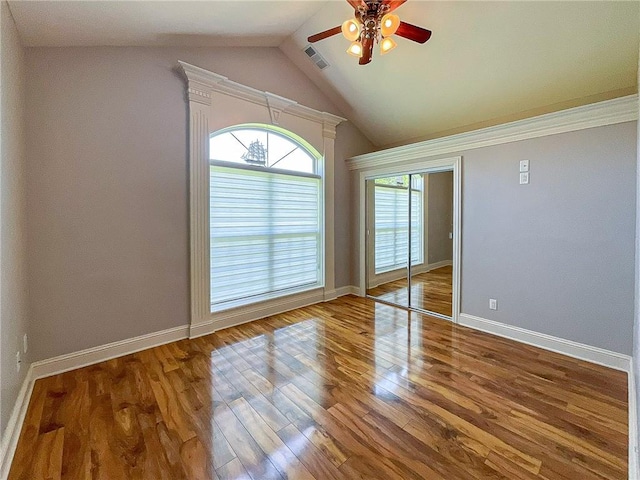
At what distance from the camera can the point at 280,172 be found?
3756mm

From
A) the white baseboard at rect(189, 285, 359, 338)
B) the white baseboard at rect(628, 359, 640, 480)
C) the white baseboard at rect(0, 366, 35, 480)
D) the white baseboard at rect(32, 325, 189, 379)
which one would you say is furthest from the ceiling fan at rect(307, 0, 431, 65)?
the white baseboard at rect(0, 366, 35, 480)

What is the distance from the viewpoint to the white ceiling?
220cm

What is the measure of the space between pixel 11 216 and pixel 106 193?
787 mm

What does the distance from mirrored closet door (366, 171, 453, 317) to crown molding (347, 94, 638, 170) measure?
343 millimetres

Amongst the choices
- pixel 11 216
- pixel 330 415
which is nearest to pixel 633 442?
pixel 330 415

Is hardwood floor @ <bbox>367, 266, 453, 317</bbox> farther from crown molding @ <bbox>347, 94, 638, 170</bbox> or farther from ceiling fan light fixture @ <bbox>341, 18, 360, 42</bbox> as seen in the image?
ceiling fan light fixture @ <bbox>341, 18, 360, 42</bbox>

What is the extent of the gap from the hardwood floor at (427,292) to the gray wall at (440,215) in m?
0.25

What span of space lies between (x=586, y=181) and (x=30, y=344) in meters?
4.97

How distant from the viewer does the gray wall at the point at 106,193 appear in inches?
88.7

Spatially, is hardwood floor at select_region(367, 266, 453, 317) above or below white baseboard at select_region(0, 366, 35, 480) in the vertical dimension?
above

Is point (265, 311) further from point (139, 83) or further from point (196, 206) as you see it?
point (139, 83)

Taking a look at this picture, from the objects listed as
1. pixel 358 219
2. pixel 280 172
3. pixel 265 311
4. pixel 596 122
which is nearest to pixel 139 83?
pixel 280 172

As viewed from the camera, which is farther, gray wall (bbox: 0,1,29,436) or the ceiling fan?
the ceiling fan

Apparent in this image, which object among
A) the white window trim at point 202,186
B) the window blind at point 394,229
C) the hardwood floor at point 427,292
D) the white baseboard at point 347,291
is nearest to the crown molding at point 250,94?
the white window trim at point 202,186
